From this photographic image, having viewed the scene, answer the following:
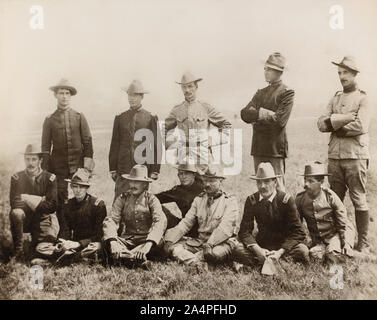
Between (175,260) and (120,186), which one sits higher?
(120,186)

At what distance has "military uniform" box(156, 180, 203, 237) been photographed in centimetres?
692

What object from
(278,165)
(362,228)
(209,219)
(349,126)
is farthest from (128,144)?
(362,228)

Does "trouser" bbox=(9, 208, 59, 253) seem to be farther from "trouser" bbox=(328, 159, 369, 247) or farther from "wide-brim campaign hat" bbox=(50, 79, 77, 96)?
"trouser" bbox=(328, 159, 369, 247)

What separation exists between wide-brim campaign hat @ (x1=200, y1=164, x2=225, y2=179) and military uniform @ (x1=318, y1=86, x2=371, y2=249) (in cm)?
148

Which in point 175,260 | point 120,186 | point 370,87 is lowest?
point 175,260

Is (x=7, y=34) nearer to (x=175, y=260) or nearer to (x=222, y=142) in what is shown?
(x=222, y=142)

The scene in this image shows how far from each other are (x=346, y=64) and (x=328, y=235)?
2327 mm

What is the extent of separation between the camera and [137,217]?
6824mm

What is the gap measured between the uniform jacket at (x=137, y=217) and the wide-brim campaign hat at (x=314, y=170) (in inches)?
77.9

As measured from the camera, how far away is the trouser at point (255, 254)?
6.66m

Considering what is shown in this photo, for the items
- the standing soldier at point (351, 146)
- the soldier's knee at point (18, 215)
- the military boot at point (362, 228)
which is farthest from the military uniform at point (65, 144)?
the military boot at point (362, 228)
